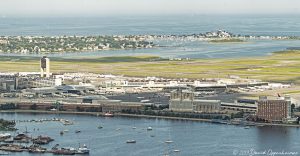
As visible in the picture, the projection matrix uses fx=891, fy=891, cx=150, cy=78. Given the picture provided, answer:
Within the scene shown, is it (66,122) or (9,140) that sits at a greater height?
(9,140)

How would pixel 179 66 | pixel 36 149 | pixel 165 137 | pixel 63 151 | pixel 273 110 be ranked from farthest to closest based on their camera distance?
pixel 179 66 < pixel 273 110 < pixel 165 137 < pixel 36 149 < pixel 63 151

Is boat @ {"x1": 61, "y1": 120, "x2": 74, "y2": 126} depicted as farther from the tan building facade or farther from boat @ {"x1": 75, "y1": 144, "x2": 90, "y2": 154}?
the tan building facade

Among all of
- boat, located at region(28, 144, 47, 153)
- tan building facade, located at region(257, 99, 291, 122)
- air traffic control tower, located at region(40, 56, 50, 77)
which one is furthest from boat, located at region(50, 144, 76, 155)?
air traffic control tower, located at region(40, 56, 50, 77)

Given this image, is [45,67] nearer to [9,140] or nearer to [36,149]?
[9,140]

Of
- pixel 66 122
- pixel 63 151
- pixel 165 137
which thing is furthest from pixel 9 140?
pixel 165 137

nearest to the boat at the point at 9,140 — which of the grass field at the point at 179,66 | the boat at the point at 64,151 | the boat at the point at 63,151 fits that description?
the boat at the point at 63,151

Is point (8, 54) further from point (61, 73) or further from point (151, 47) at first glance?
point (61, 73)
